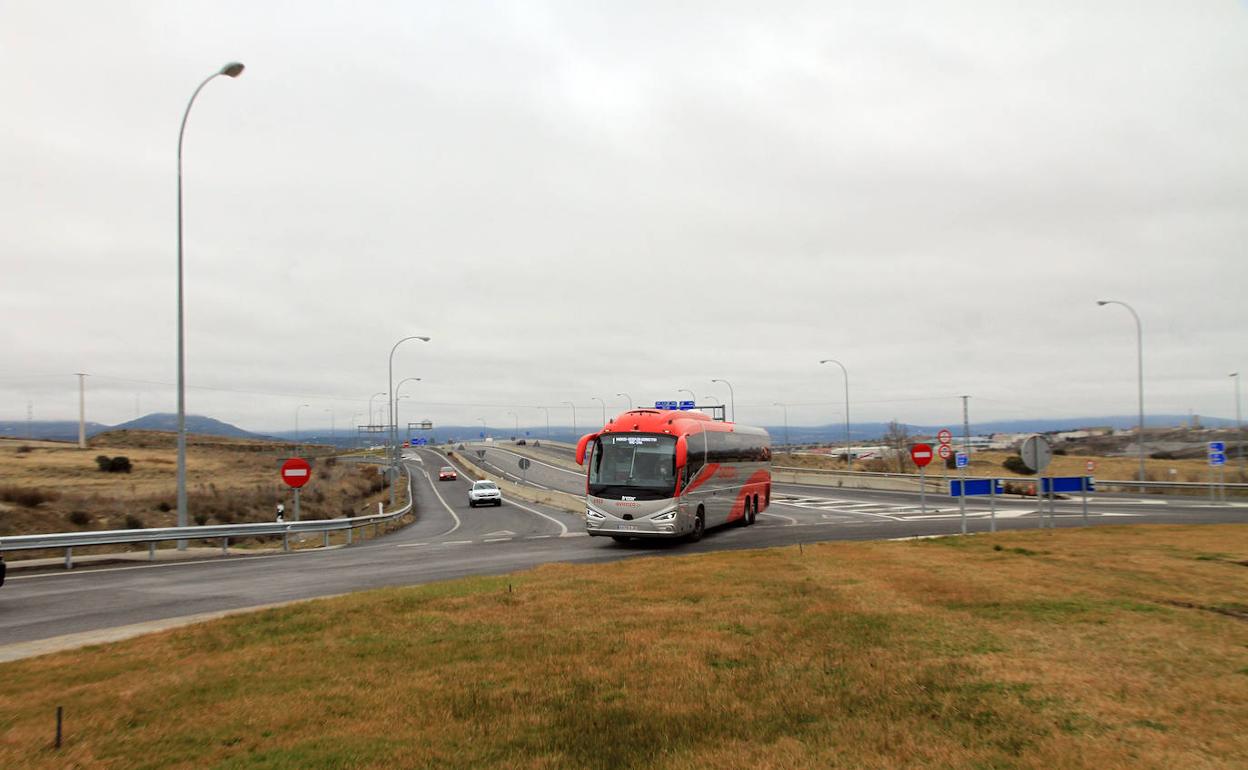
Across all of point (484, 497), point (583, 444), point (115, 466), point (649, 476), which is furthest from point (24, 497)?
point (115, 466)

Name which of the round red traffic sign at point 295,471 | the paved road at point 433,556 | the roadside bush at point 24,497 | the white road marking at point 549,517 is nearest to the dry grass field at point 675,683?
the paved road at point 433,556

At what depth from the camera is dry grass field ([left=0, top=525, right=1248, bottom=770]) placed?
550 centimetres

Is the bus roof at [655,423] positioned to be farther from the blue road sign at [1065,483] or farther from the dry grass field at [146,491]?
the dry grass field at [146,491]

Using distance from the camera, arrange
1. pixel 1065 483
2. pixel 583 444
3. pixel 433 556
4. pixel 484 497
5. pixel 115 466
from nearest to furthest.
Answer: pixel 433 556, pixel 583 444, pixel 1065 483, pixel 484 497, pixel 115 466

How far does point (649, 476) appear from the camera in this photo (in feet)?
76.5

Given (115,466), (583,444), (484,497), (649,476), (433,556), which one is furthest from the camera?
(115,466)

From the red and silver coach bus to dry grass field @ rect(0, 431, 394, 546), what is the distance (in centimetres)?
1940

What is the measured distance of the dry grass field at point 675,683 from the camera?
5.50 meters

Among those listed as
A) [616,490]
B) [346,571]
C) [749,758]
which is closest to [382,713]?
[749,758]

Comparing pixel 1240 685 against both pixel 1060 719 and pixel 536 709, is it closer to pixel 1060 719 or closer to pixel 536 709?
pixel 1060 719

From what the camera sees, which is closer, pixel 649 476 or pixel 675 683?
pixel 675 683

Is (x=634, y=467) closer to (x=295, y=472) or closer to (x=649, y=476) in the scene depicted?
(x=649, y=476)

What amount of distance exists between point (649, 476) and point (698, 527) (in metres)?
2.93

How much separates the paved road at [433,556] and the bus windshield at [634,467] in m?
1.64
